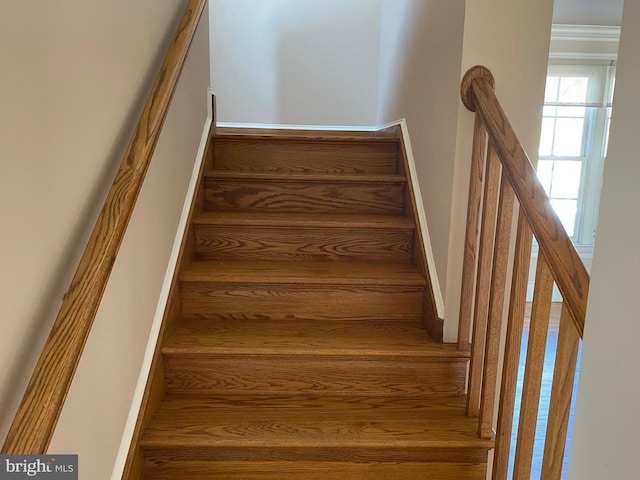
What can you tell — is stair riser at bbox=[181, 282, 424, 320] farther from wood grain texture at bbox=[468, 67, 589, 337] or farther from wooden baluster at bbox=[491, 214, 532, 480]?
wood grain texture at bbox=[468, 67, 589, 337]

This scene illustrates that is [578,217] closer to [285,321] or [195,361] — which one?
[285,321]

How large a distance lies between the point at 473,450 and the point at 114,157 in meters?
1.32

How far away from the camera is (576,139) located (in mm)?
4551

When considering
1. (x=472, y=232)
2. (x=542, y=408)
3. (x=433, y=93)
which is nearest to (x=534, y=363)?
(x=472, y=232)

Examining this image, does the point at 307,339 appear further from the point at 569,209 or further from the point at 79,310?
the point at 569,209

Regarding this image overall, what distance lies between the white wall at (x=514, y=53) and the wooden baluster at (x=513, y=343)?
436 mm

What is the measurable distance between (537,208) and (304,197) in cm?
131

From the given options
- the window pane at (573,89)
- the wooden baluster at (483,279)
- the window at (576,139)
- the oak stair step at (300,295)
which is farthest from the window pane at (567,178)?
the wooden baluster at (483,279)

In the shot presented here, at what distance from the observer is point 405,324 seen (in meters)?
1.93

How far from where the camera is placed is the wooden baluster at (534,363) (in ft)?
3.74

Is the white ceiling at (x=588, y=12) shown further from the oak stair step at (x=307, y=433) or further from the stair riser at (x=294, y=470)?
the stair riser at (x=294, y=470)

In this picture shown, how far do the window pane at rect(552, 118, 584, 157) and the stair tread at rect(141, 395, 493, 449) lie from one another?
3.61 meters

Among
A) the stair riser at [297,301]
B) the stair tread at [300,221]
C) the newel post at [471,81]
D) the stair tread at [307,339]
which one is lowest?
the stair tread at [307,339]

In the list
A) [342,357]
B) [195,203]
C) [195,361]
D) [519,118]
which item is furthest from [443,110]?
[195,361]
